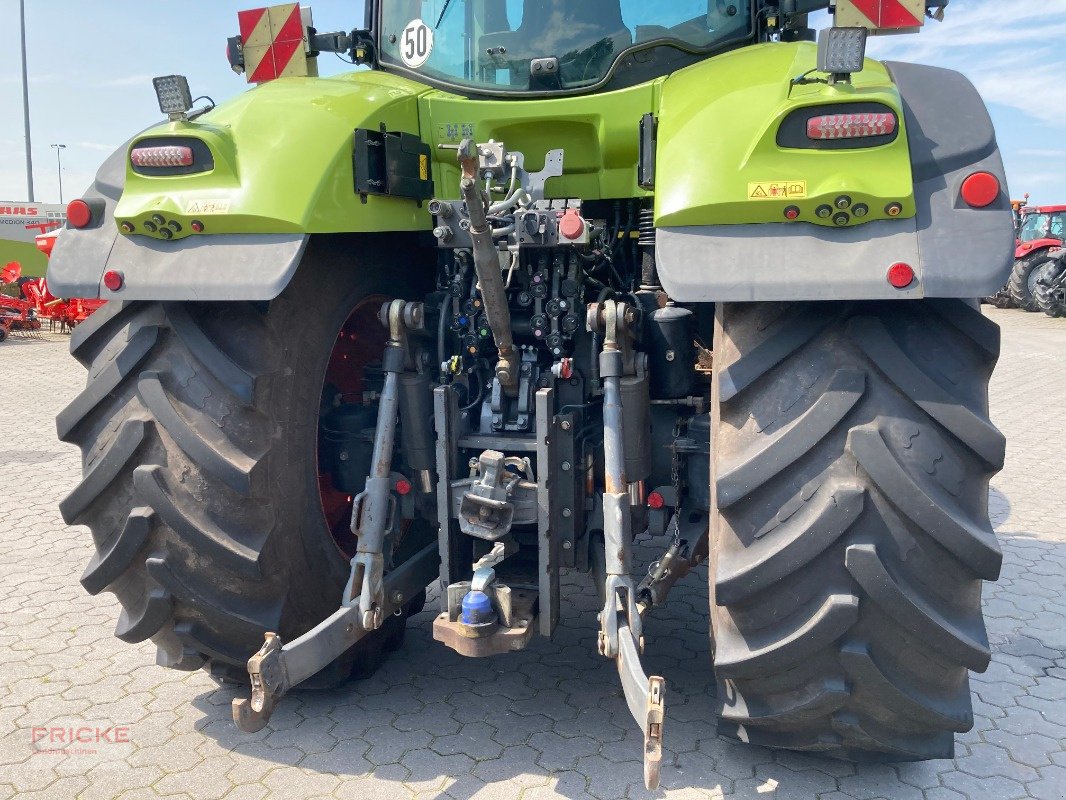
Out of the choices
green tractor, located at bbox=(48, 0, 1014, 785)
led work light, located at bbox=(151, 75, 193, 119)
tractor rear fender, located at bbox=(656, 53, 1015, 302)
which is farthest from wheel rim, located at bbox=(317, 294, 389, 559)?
tractor rear fender, located at bbox=(656, 53, 1015, 302)

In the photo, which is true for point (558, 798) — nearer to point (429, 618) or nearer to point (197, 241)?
point (429, 618)

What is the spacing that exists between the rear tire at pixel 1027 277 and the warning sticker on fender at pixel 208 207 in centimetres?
2161

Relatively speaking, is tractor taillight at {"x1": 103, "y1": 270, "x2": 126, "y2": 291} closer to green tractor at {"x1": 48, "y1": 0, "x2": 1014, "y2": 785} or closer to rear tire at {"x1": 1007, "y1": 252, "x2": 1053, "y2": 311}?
green tractor at {"x1": 48, "y1": 0, "x2": 1014, "y2": 785}

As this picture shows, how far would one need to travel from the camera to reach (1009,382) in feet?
36.5

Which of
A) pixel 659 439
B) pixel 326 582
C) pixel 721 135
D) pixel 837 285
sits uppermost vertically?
pixel 721 135

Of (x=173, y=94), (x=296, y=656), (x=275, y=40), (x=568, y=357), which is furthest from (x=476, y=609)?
(x=275, y=40)

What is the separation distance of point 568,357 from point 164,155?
4.59 feet

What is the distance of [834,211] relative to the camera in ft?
7.14

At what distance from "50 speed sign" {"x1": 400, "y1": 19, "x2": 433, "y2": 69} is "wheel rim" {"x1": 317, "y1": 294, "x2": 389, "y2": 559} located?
40.0 inches

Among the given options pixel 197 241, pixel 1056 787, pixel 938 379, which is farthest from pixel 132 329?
pixel 1056 787

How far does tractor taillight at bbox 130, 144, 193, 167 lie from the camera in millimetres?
2584

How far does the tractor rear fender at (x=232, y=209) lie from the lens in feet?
8.20

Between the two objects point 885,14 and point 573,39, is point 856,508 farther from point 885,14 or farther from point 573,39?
point 573,39

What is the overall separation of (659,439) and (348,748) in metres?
1.44
